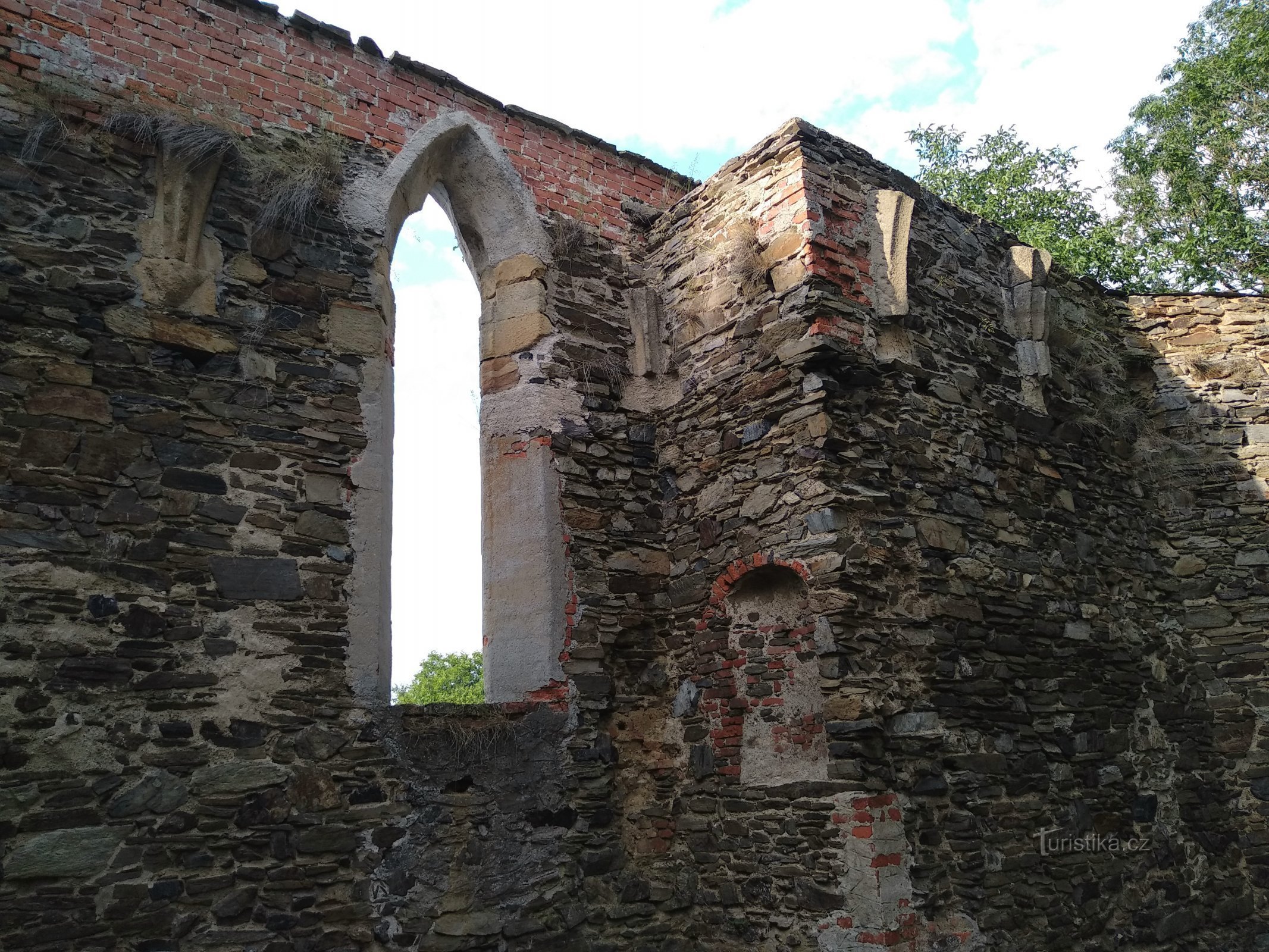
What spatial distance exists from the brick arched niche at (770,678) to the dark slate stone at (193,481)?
9.47 feet

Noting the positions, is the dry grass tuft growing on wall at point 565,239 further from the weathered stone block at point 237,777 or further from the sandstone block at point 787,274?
the weathered stone block at point 237,777

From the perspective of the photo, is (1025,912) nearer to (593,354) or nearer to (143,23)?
(593,354)

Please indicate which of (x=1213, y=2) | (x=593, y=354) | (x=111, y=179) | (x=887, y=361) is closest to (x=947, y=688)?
(x=887, y=361)

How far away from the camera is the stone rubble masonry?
4.70 meters

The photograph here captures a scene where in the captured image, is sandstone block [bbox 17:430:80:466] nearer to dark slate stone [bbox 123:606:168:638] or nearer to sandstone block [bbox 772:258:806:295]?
dark slate stone [bbox 123:606:168:638]

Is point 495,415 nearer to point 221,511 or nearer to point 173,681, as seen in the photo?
point 221,511

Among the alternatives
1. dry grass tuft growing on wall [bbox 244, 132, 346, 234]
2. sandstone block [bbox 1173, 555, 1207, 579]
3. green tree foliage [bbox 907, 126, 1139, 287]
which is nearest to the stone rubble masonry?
dry grass tuft growing on wall [bbox 244, 132, 346, 234]

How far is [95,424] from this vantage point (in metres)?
4.86

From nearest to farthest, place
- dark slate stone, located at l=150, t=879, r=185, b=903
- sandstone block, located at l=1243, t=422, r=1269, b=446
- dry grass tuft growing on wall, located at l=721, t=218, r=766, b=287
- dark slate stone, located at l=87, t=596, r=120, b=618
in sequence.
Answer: dark slate stone, located at l=150, t=879, r=185, b=903 → dark slate stone, located at l=87, t=596, r=120, b=618 → dry grass tuft growing on wall, located at l=721, t=218, r=766, b=287 → sandstone block, located at l=1243, t=422, r=1269, b=446

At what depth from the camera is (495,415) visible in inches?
252

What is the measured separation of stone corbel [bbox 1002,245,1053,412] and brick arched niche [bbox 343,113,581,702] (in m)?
3.34

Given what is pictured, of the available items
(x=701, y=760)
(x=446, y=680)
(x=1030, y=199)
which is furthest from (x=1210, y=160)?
(x=446, y=680)

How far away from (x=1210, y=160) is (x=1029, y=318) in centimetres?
833

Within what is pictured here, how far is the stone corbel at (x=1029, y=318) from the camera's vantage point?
718cm
